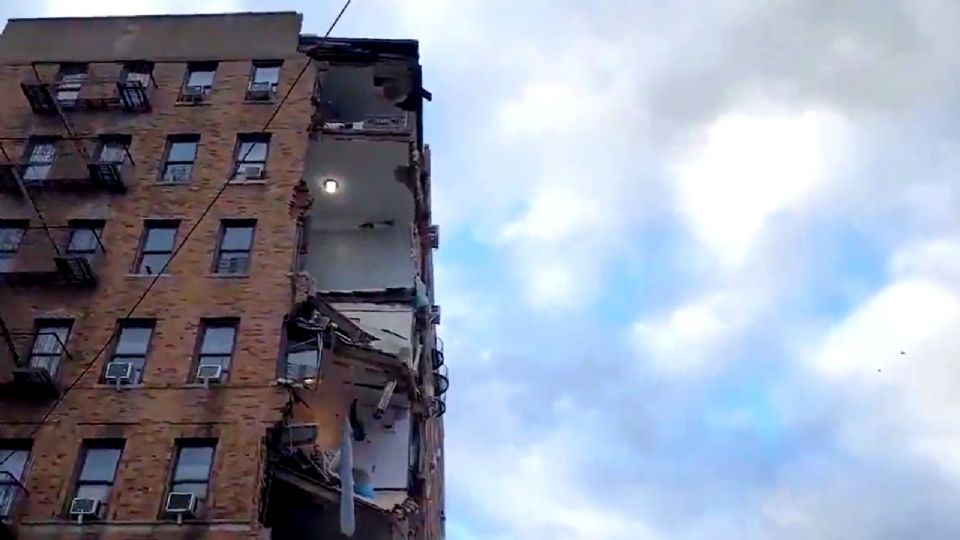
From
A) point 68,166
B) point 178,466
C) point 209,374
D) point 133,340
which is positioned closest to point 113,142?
point 68,166

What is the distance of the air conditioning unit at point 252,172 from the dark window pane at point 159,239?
101 inches

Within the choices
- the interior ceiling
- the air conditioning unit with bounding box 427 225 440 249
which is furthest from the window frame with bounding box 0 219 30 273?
the air conditioning unit with bounding box 427 225 440 249

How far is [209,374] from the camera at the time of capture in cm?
2448

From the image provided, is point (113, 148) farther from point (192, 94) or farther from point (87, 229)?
point (87, 229)

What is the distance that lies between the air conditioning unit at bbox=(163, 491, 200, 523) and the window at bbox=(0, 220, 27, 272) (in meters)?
8.78

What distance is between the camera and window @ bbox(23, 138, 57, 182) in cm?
2923

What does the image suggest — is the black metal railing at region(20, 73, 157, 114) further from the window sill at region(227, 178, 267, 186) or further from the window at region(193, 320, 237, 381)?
the window at region(193, 320, 237, 381)

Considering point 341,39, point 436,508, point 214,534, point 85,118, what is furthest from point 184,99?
point 436,508

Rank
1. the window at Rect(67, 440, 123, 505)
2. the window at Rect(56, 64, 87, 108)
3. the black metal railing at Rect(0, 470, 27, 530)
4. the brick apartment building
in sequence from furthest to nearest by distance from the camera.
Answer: the window at Rect(56, 64, 87, 108) < the brick apartment building < the window at Rect(67, 440, 123, 505) < the black metal railing at Rect(0, 470, 27, 530)

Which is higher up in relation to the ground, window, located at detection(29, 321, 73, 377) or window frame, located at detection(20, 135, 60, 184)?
window frame, located at detection(20, 135, 60, 184)

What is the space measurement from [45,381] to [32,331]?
207 cm

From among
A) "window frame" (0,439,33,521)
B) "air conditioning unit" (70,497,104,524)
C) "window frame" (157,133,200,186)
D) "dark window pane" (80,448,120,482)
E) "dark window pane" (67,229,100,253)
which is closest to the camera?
"air conditioning unit" (70,497,104,524)

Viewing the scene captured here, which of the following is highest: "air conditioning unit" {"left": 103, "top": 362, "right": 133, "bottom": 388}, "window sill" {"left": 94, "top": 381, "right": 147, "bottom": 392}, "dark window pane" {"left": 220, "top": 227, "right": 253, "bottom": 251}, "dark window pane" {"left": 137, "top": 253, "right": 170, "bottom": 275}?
"dark window pane" {"left": 220, "top": 227, "right": 253, "bottom": 251}

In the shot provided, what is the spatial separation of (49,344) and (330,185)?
31.4 ft
